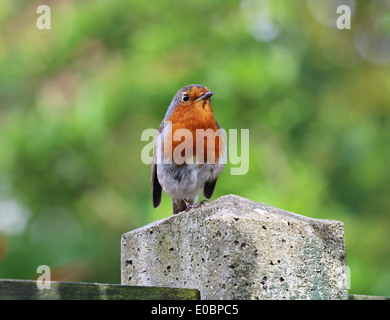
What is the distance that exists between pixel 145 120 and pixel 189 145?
9.15 feet

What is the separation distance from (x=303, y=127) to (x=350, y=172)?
2.50ft

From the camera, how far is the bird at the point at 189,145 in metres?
3.72

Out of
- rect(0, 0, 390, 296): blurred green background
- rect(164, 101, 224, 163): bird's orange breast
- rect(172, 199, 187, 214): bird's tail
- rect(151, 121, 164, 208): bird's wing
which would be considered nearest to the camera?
rect(164, 101, 224, 163): bird's orange breast

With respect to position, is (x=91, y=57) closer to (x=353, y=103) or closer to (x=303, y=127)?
(x=303, y=127)

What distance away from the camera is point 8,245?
21.5 feet

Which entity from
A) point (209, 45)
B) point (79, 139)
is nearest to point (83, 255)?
point (79, 139)

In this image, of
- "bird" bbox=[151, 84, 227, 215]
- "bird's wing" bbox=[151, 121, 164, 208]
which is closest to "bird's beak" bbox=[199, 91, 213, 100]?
"bird" bbox=[151, 84, 227, 215]

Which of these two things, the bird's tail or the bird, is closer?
the bird

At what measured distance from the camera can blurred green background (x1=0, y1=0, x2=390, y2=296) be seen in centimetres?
599

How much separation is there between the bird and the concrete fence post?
1.36 metres

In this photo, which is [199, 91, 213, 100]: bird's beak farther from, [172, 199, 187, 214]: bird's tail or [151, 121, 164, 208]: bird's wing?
[172, 199, 187, 214]: bird's tail

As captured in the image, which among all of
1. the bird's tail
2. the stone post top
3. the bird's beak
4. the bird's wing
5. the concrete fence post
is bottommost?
the concrete fence post

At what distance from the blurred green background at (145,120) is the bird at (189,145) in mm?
1629

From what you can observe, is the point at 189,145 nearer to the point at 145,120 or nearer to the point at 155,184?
the point at 155,184
